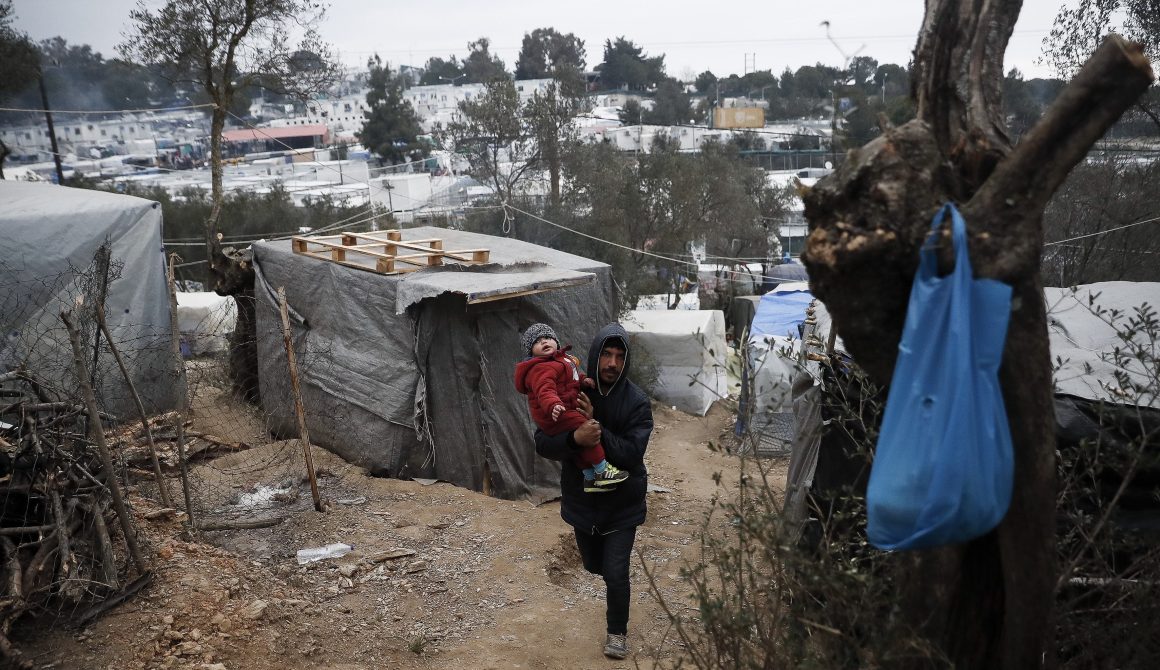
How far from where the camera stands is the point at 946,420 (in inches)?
66.4

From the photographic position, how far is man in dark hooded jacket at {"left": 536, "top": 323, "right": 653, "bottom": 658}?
405cm

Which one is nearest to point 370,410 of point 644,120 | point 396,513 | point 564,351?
point 396,513

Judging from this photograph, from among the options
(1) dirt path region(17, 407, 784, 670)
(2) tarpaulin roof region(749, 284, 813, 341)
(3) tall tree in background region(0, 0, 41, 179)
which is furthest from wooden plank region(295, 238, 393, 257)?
(3) tall tree in background region(0, 0, 41, 179)

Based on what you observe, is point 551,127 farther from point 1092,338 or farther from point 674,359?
point 1092,338

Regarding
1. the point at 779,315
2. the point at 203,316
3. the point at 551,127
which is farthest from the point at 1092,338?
the point at 551,127

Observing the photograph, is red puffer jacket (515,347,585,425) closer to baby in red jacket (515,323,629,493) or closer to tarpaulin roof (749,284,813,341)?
baby in red jacket (515,323,629,493)

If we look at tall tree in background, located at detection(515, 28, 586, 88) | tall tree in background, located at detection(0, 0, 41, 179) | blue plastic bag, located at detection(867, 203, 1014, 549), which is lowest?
blue plastic bag, located at detection(867, 203, 1014, 549)

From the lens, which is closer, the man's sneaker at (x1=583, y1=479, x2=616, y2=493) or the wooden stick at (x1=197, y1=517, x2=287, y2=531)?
the man's sneaker at (x1=583, y1=479, x2=616, y2=493)

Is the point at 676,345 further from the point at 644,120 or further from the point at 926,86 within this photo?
the point at 644,120

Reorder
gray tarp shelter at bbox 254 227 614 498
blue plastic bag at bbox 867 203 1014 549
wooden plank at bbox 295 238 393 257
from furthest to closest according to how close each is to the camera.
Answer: wooden plank at bbox 295 238 393 257, gray tarp shelter at bbox 254 227 614 498, blue plastic bag at bbox 867 203 1014 549

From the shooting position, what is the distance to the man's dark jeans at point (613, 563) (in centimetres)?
413

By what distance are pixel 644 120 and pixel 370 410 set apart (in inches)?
1661

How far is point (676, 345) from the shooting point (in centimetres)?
1263

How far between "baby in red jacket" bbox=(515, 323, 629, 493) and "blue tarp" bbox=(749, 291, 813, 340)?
6.61 metres
